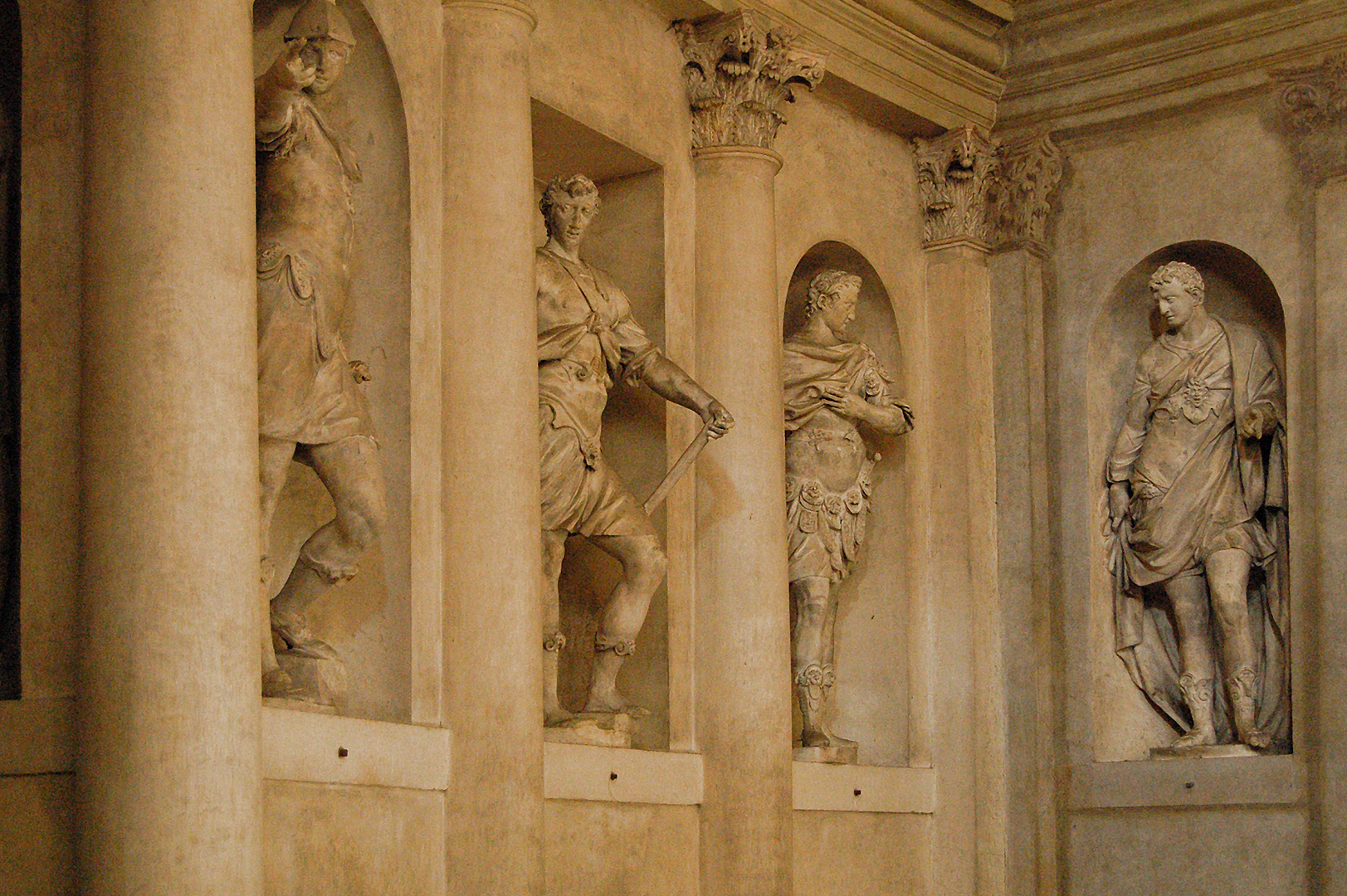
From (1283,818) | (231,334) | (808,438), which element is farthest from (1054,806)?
(231,334)

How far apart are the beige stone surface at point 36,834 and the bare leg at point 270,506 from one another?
42.3 inches

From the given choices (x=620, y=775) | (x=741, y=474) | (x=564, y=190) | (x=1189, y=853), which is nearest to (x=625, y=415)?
(x=741, y=474)

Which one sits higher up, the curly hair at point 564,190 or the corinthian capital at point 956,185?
the corinthian capital at point 956,185

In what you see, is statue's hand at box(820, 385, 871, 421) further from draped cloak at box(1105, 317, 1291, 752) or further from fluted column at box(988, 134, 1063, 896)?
draped cloak at box(1105, 317, 1291, 752)

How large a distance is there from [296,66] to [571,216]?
1.99 m

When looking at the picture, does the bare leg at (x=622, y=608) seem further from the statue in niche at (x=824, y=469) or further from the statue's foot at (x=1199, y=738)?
the statue's foot at (x=1199, y=738)

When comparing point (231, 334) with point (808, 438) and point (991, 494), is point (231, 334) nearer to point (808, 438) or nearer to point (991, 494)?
point (808, 438)

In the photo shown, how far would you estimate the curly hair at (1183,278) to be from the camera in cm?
1107

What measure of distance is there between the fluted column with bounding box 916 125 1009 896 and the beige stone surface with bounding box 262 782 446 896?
13.6 ft

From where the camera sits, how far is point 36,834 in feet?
20.2

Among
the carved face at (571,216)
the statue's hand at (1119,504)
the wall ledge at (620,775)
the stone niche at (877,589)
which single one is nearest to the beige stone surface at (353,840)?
the wall ledge at (620,775)

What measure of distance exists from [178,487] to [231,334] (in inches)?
20.8

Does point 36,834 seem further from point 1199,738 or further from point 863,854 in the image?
point 1199,738

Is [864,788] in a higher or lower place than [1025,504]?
lower
